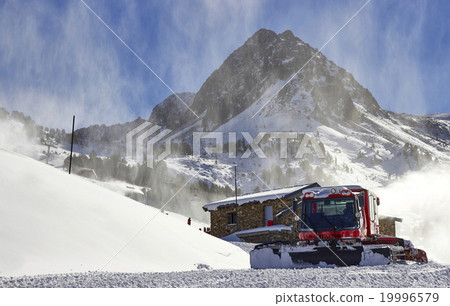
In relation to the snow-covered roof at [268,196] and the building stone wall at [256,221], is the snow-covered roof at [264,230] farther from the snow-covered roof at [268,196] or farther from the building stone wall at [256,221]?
the snow-covered roof at [268,196]

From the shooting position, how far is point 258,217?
116ft

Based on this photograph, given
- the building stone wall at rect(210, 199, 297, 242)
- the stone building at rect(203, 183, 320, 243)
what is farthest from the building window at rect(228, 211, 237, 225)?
the building stone wall at rect(210, 199, 297, 242)

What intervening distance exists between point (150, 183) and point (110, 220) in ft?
296

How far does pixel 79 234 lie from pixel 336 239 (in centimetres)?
721

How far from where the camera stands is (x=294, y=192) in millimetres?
33750

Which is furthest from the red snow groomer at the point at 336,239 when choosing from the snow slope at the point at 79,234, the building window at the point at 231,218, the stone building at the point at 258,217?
the building window at the point at 231,218

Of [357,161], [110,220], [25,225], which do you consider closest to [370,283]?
[25,225]

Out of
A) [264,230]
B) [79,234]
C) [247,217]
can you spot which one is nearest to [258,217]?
[247,217]

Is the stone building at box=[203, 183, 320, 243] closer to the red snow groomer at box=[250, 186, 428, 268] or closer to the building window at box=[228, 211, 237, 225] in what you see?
the building window at box=[228, 211, 237, 225]

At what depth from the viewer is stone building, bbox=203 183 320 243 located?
32.7 m

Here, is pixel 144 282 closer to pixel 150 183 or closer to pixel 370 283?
pixel 370 283

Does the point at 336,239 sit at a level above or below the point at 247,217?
below

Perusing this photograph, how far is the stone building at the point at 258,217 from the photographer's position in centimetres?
3272

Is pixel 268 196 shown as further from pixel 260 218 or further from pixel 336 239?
pixel 336 239
